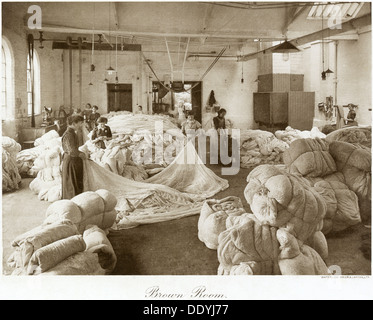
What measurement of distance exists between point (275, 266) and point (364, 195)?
76.5 inches

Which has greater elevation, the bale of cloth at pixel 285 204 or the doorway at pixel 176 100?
the doorway at pixel 176 100

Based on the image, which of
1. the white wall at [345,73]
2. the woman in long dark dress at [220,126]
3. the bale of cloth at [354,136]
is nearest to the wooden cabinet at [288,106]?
the white wall at [345,73]

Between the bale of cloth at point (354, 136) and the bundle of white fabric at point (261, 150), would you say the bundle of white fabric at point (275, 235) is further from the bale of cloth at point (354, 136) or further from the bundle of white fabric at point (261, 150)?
the bundle of white fabric at point (261, 150)

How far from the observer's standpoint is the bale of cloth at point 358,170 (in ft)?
14.3

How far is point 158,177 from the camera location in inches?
221

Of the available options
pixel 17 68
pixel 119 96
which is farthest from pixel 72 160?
pixel 119 96

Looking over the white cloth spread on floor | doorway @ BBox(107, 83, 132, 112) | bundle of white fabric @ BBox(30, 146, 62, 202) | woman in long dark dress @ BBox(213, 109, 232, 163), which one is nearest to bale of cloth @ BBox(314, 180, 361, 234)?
the white cloth spread on floor

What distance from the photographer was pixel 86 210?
158 inches

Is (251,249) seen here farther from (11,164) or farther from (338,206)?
(11,164)

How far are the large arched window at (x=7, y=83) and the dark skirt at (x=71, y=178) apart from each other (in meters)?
0.89

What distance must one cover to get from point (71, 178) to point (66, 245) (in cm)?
158

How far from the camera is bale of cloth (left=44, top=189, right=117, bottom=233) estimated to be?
3.78 metres
